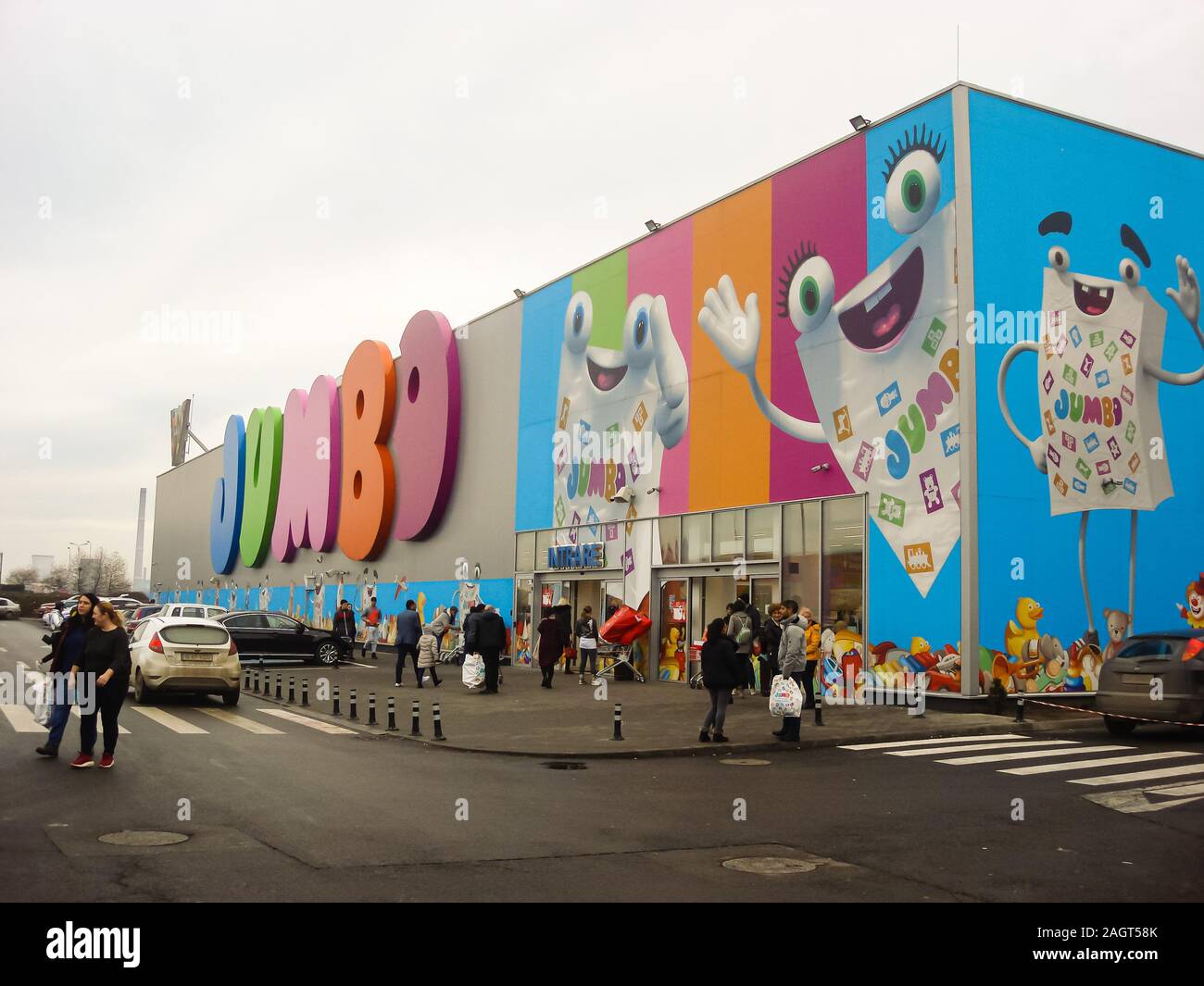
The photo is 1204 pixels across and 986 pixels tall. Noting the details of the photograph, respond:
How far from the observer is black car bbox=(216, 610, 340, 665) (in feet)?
99.1

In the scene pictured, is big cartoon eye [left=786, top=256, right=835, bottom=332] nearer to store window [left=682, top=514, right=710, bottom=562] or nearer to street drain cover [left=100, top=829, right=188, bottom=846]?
store window [left=682, top=514, right=710, bottom=562]

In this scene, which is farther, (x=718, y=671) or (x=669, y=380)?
(x=669, y=380)

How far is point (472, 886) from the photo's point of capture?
23.2ft

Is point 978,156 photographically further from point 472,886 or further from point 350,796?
point 472,886

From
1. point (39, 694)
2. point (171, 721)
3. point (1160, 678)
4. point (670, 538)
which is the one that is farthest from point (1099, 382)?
point (39, 694)

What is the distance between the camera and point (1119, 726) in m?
17.0

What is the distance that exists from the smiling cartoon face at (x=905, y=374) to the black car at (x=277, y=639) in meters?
16.7

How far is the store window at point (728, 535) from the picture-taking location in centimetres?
2406

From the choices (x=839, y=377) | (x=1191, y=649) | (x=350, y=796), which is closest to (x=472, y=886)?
(x=350, y=796)

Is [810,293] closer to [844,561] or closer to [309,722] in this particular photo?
[844,561]

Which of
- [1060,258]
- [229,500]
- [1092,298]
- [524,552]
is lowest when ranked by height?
[524,552]

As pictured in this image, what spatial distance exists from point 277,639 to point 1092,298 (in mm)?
22160

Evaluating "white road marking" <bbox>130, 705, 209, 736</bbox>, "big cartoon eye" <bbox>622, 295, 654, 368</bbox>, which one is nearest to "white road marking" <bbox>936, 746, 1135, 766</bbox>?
"white road marking" <bbox>130, 705, 209, 736</bbox>

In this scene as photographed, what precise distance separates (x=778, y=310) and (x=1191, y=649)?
35.5 ft
